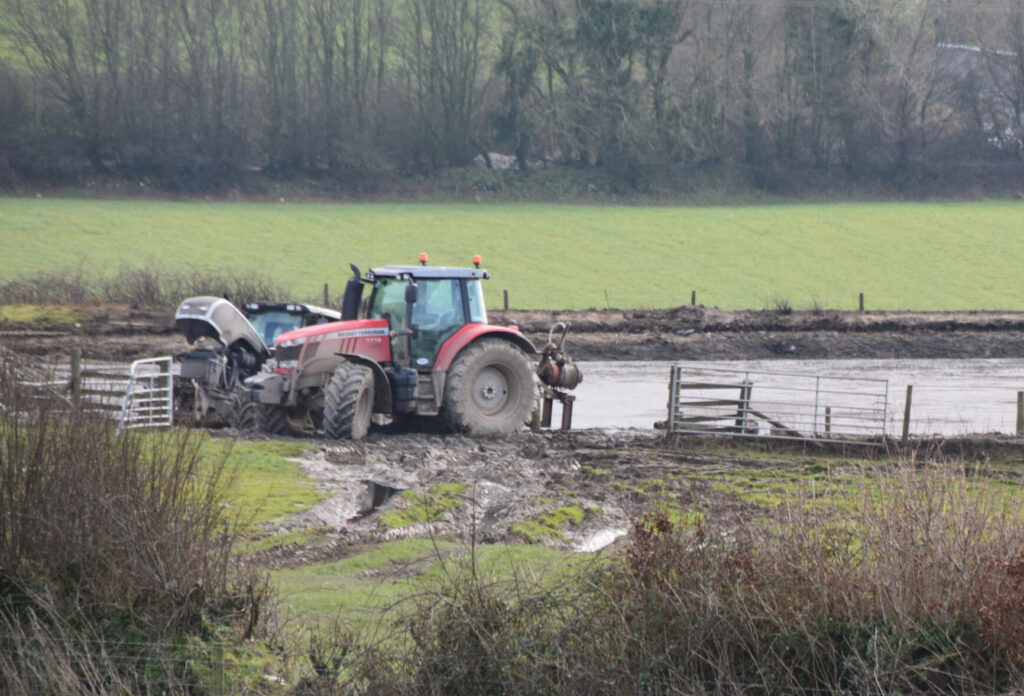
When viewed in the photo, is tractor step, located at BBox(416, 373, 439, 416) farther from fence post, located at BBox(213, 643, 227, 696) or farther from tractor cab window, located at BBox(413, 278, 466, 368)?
fence post, located at BBox(213, 643, 227, 696)

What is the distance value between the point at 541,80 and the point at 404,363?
52417mm

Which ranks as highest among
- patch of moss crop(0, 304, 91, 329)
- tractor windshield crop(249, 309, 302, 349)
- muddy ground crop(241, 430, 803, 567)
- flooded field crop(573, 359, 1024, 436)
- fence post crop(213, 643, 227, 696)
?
tractor windshield crop(249, 309, 302, 349)

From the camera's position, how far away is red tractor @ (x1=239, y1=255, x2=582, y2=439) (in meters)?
17.6

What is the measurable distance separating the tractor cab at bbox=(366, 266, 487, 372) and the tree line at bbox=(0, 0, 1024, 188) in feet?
150

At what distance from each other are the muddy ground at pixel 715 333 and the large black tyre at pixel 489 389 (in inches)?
544

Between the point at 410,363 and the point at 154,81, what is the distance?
4998 centimetres

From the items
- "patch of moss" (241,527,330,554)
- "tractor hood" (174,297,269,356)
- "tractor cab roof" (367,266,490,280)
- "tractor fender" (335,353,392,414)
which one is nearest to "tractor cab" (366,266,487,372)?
"tractor cab roof" (367,266,490,280)

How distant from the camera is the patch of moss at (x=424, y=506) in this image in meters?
12.5

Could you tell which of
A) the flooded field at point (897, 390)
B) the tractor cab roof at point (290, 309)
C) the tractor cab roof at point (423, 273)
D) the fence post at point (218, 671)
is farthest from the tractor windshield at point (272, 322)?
the fence post at point (218, 671)

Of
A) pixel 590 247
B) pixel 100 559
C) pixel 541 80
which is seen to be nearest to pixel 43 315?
pixel 590 247

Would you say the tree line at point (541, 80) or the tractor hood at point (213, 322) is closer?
the tractor hood at point (213, 322)

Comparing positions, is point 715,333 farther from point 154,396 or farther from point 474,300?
point 154,396

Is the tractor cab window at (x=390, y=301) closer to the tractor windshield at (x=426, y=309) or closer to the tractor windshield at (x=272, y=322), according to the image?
the tractor windshield at (x=426, y=309)

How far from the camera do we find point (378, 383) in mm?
17625
